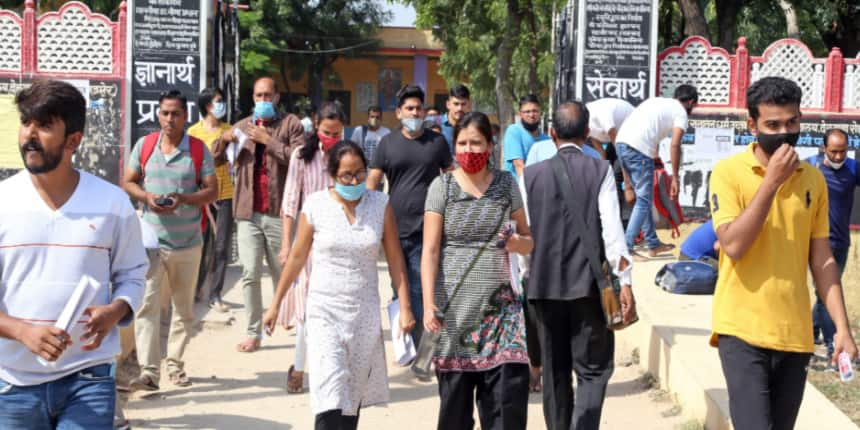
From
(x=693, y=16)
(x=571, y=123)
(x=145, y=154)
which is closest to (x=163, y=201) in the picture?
(x=145, y=154)

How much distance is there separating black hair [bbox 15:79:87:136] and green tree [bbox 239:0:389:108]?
39.5 meters

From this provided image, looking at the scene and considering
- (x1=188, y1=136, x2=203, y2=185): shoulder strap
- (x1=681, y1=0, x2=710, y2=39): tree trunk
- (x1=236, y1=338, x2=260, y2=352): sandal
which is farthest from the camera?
(x1=681, y1=0, x2=710, y2=39): tree trunk

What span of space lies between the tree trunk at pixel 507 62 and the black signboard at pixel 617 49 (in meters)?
13.1

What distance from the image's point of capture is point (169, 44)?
13266mm

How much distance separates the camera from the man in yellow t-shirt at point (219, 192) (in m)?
8.99

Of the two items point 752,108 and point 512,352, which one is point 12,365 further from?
point 752,108

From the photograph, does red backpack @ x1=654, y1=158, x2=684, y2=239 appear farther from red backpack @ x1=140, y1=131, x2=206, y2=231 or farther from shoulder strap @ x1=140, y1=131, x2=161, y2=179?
shoulder strap @ x1=140, y1=131, x2=161, y2=179

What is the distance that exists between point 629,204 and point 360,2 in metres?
36.3

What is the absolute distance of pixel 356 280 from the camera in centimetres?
511

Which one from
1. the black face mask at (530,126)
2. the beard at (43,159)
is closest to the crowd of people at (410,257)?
the beard at (43,159)

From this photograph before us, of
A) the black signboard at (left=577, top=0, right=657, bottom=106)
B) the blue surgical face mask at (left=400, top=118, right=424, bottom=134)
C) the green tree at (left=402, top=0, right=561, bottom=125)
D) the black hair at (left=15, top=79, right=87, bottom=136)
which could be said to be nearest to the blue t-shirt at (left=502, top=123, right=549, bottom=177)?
the blue surgical face mask at (left=400, top=118, right=424, bottom=134)

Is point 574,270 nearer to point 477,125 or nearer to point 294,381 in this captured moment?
point 477,125

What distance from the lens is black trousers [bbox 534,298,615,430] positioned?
17.3 feet

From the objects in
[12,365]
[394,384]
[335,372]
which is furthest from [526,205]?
[12,365]
